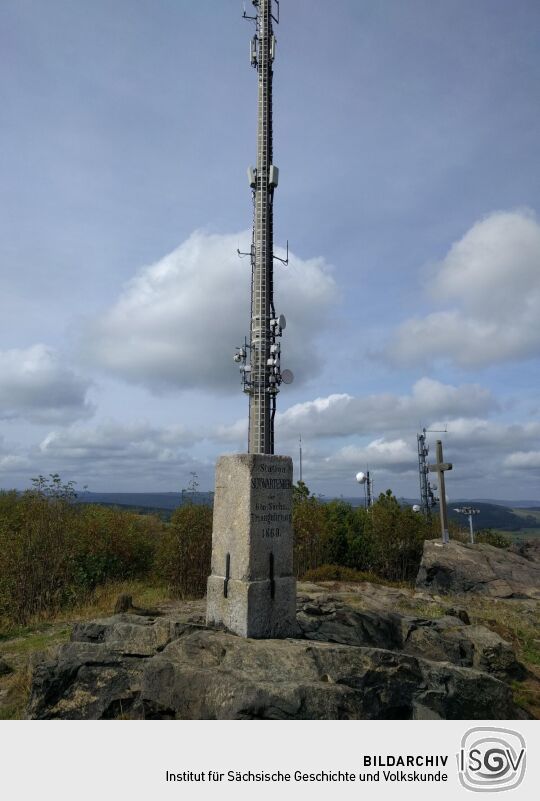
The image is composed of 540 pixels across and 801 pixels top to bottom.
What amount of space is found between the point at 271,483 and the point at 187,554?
11.7 metres

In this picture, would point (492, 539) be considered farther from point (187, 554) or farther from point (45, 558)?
point (45, 558)

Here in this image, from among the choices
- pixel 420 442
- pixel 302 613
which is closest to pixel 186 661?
pixel 302 613

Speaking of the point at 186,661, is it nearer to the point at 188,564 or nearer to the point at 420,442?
the point at 188,564

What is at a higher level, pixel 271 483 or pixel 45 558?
pixel 271 483

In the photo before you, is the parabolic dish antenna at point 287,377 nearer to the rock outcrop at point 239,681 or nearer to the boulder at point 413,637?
the boulder at point 413,637

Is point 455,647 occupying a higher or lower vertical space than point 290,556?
lower

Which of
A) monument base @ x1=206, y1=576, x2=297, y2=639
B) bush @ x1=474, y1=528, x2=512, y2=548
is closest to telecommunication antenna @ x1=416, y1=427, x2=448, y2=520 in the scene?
bush @ x1=474, y1=528, x2=512, y2=548

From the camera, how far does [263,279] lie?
2452 cm

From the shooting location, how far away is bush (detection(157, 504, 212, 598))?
63.9ft

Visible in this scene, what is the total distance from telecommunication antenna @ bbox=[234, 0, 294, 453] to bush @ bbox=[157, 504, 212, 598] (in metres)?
4.87

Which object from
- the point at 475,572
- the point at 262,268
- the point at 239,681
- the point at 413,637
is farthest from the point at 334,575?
the point at 239,681

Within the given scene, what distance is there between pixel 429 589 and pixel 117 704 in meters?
15.4

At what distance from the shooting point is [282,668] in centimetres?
708

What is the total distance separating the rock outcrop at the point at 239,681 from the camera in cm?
624
